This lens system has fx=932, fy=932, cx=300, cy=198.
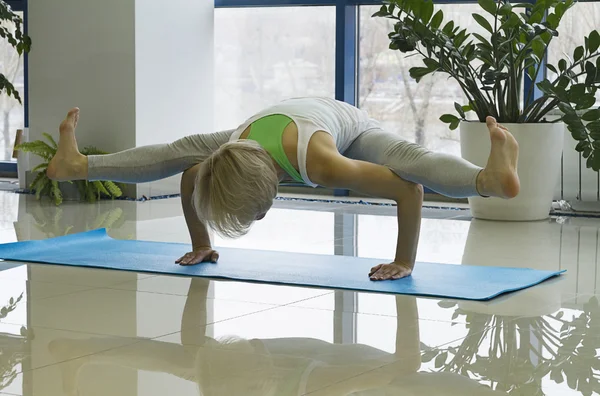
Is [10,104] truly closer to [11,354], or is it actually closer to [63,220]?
[63,220]

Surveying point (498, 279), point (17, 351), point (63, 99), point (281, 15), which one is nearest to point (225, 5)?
point (281, 15)

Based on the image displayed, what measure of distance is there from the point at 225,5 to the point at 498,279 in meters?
4.79

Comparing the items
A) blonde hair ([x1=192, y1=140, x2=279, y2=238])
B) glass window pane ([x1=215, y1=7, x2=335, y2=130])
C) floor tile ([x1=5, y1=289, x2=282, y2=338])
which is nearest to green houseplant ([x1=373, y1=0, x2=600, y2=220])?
glass window pane ([x1=215, y1=7, x2=335, y2=130])

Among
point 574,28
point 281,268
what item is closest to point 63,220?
point 281,268

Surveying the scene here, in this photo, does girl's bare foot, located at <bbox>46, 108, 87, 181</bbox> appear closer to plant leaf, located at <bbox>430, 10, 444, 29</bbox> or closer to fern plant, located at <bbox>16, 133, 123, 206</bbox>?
plant leaf, located at <bbox>430, 10, 444, 29</bbox>

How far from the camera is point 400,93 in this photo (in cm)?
736

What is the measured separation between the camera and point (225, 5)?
25.3 ft

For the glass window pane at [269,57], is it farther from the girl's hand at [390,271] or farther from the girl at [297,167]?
the girl's hand at [390,271]

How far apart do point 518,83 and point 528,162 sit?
51 cm

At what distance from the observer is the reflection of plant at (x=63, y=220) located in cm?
500

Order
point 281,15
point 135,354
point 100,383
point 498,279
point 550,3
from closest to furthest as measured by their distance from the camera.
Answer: point 100,383
point 135,354
point 498,279
point 550,3
point 281,15

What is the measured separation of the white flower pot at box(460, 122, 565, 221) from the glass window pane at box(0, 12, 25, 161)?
4.57m

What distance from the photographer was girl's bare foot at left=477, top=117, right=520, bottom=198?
3.12 meters

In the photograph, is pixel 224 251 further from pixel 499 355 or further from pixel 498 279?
pixel 499 355
